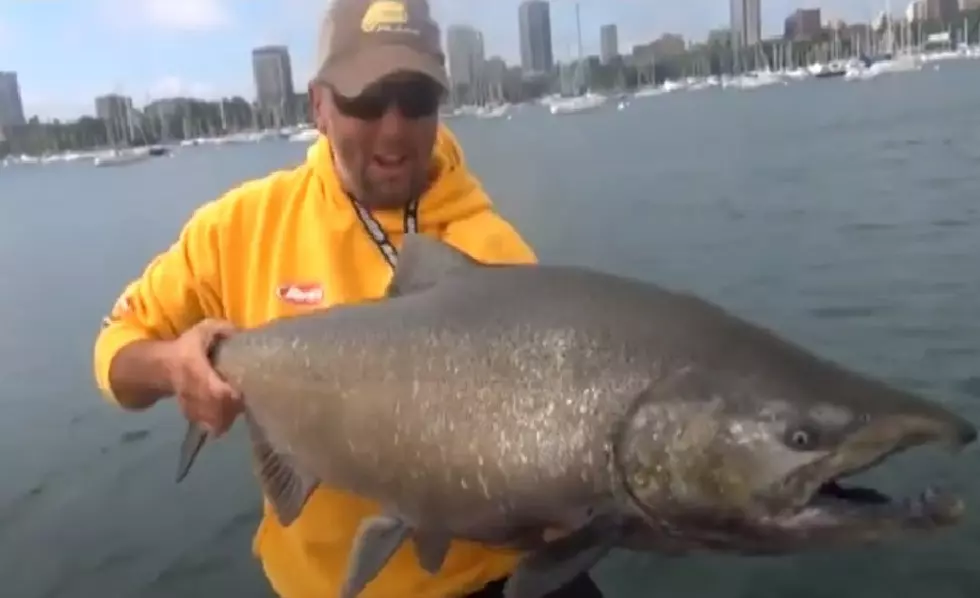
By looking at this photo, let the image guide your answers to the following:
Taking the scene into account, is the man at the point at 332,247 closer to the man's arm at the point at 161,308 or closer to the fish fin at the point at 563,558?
the man's arm at the point at 161,308

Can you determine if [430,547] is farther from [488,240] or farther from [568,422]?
[488,240]

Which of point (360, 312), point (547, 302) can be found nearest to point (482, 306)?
point (547, 302)

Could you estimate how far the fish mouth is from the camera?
222 centimetres

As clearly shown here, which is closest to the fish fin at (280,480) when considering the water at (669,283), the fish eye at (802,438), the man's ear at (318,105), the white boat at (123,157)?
the man's ear at (318,105)

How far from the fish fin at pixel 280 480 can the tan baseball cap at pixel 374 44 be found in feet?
3.58

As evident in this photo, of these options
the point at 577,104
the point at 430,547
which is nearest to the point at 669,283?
the point at 430,547

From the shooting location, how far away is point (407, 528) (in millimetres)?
2879

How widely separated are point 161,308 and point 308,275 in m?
0.55

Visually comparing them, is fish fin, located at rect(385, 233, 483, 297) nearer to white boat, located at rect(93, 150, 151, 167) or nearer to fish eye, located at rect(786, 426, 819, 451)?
fish eye, located at rect(786, 426, 819, 451)

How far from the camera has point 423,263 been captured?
3.05m

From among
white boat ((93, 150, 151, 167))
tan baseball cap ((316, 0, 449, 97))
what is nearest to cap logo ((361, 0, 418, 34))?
Result: tan baseball cap ((316, 0, 449, 97))

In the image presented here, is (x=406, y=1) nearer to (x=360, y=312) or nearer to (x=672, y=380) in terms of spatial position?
(x=360, y=312)

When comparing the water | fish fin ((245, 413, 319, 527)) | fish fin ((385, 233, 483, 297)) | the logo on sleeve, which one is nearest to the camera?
fish fin ((385, 233, 483, 297))

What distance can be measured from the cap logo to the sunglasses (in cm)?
19
